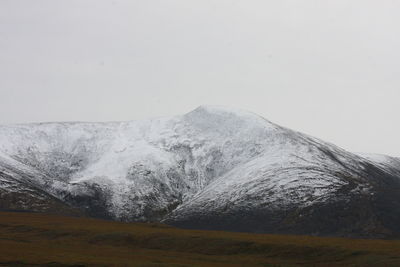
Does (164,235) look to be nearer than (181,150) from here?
Yes

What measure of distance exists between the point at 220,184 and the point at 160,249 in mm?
79974

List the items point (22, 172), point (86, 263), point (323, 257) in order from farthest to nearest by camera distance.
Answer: point (22, 172) < point (323, 257) < point (86, 263)

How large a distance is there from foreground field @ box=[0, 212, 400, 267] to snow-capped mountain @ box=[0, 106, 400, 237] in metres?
43.4

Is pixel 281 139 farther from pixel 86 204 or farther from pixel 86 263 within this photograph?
pixel 86 263

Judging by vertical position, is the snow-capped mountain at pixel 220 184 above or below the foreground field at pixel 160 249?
above

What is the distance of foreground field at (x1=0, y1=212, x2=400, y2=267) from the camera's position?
63719 millimetres

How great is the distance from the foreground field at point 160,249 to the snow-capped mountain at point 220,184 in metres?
43.4

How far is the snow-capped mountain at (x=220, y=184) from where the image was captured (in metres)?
140

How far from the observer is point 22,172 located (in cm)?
17275

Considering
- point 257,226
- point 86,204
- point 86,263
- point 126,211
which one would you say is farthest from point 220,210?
point 86,263

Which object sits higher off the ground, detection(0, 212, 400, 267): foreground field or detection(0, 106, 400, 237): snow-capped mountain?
detection(0, 106, 400, 237): snow-capped mountain

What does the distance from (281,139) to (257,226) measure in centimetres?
5640

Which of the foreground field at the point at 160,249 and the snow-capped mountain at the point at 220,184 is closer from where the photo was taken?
the foreground field at the point at 160,249

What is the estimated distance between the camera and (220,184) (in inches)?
6555
